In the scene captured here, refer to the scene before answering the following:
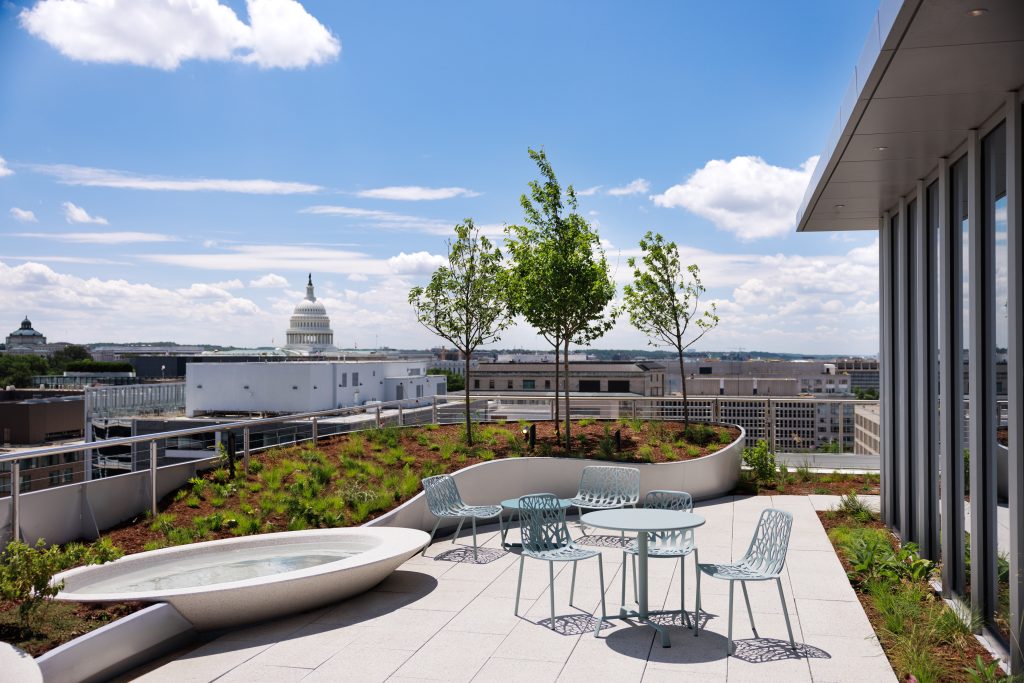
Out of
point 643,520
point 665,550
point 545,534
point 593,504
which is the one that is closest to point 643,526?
point 643,520

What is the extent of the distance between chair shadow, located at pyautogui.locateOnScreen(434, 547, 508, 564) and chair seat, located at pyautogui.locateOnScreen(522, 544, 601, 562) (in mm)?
1963

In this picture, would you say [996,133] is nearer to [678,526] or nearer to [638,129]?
[678,526]

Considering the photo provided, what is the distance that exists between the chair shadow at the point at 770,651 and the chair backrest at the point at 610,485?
346cm

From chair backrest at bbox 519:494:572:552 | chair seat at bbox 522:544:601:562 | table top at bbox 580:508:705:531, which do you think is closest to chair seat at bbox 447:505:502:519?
chair backrest at bbox 519:494:572:552

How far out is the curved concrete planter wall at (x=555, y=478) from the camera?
10.6 metres

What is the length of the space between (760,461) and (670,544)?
706cm

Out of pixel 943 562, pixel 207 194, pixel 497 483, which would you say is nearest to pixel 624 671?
A: pixel 943 562

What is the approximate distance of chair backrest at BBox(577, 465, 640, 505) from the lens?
9.65m

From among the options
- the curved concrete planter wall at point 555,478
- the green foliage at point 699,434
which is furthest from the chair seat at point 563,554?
the green foliage at point 699,434

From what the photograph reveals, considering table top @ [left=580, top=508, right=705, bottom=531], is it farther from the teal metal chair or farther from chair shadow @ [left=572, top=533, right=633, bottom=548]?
chair shadow @ [left=572, top=533, right=633, bottom=548]

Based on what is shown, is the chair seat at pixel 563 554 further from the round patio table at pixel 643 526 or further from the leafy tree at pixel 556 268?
the leafy tree at pixel 556 268

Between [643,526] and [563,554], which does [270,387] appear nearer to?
[563,554]

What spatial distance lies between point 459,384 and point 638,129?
3943 inches

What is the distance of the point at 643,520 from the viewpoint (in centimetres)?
652
